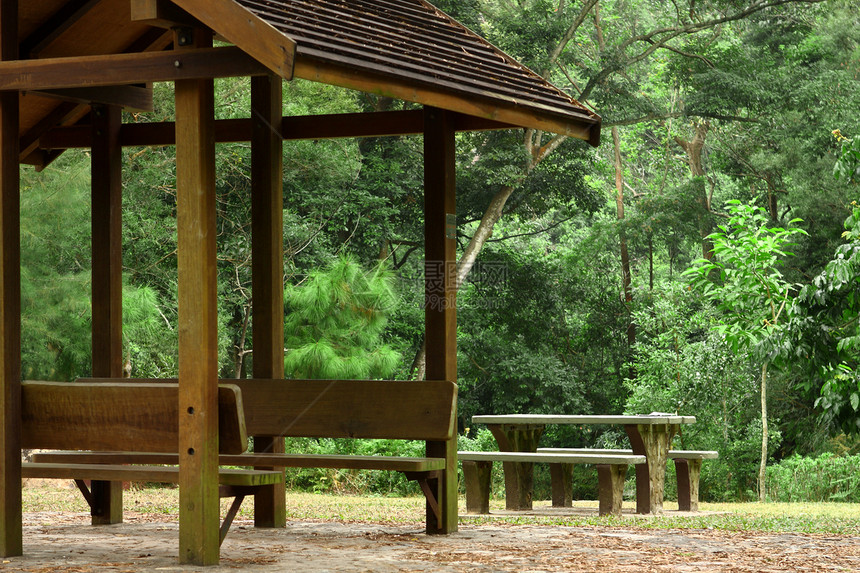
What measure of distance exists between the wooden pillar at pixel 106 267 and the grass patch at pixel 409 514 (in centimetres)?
123

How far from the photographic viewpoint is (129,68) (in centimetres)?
536

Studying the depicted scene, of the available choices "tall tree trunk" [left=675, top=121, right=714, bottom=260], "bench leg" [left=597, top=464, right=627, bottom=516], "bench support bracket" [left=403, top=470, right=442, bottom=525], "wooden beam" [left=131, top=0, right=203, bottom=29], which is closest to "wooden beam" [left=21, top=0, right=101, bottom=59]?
"wooden beam" [left=131, top=0, right=203, bottom=29]

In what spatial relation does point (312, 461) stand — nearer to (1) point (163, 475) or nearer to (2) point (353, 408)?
(2) point (353, 408)

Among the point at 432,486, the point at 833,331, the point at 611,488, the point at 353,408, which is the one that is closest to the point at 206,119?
the point at 353,408

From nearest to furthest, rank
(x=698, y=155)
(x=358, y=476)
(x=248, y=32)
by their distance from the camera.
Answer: (x=248, y=32)
(x=358, y=476)
(x=698, y=155)

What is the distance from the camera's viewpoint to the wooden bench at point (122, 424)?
17.3 ft

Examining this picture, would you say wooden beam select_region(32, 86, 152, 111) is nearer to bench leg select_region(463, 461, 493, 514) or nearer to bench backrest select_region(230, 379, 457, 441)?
bench backrest select_region(230, 379, 457, 441)

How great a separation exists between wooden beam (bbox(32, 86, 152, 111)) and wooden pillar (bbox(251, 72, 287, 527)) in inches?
35.9

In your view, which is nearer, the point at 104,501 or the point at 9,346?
the point at 9,346

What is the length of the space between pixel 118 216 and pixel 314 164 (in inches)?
413

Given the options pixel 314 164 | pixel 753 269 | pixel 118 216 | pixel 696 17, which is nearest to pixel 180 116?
pixel 118 216

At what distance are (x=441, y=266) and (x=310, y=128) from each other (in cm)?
143

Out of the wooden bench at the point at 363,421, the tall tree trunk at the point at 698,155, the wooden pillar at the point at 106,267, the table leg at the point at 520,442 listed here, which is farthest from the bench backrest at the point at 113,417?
the tall tree trunk at the point at 698,155

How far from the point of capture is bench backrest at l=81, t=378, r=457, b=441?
6.44 metres
